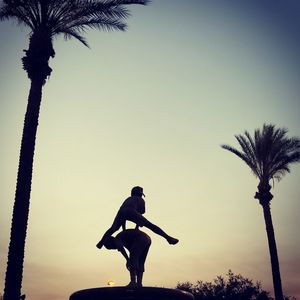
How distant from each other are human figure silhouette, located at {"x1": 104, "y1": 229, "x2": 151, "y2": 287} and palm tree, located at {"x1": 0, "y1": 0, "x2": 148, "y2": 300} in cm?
286

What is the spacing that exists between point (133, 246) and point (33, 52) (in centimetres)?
743

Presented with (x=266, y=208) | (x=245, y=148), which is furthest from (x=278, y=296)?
(x=245, y=148)

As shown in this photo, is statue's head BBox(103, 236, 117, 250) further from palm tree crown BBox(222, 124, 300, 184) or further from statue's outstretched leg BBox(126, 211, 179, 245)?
palm tree crown BBox(222, 124, 300, 184)

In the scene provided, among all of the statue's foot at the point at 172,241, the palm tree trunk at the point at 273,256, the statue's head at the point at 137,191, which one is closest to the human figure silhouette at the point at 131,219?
the statue's foot at the point at 172,241

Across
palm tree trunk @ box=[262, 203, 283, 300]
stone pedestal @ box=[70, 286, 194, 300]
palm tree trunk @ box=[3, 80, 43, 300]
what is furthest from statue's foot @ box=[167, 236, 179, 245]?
palm tree trunk @ box=[262, 203, 283, 300]

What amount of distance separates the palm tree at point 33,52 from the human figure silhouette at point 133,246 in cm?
286

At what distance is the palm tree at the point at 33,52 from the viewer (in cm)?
1070

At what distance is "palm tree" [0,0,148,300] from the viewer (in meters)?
10.7

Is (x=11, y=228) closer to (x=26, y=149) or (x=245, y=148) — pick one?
(x=26, y=149)

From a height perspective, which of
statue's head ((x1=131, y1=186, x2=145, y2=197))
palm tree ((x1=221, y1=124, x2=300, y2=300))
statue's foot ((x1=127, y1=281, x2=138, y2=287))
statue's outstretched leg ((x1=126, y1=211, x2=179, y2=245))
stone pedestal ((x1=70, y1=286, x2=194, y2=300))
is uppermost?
palm tree ((x1=221, y1=124, x2=300, y2=300))

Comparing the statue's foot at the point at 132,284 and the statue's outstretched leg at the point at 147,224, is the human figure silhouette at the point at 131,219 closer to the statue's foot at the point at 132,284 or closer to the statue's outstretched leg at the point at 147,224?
the statue's outstretched leg at the point at 147,224

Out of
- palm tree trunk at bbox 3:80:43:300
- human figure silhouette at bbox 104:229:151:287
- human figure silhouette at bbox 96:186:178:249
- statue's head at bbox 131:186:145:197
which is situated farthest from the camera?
palm tree trunk at bbox 3:80:43:300

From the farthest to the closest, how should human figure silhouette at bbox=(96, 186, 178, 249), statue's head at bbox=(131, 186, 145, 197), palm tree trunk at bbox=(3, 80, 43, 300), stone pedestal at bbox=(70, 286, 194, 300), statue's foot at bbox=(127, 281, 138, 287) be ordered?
palm tree trunk at bbox=(3, 80, 43, 300) < statue's head at bbox=(131, 186, 145, 197) < human figure silhouette at bbox=(96, 186, 178, 249) < statue's foot at bbox=(127, 281, 138, 287) < stone pedestal at bbox=(70, 286, 194, 300)

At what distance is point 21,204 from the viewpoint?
11133 mm
